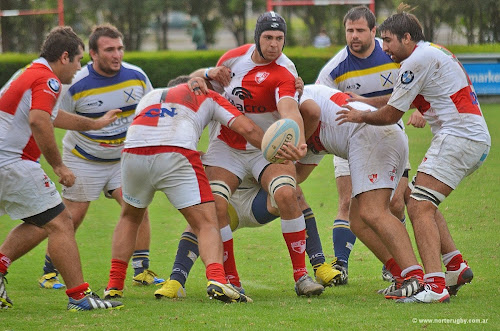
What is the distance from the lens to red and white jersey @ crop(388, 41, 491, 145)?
6465 millimetres

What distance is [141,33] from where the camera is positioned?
30359 mm

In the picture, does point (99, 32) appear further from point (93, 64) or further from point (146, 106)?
point (146, 106)

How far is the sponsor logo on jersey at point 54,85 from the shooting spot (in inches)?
253

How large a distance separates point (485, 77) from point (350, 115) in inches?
611

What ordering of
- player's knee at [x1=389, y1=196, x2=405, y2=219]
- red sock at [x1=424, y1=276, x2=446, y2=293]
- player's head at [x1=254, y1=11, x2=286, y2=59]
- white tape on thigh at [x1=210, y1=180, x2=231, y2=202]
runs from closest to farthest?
1. red sock at [x1=424, y1=276, x2=446, y2=293]
2. white tape on thigh at [x1=210, y1=180, x2=231, y2=202]
3. player's head at [x1=254, y1=11, x2=286, y2=59]
4. player's knee at [x1=389, y1=196, x2=405, y2=219]

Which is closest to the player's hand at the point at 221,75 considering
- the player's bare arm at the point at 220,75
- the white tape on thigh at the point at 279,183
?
the player's bare arm at the point at 220,75

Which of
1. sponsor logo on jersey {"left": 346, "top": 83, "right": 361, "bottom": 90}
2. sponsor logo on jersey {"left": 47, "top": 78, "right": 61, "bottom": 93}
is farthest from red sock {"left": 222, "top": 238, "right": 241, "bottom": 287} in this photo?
sponsor logo on jersey {"left": 346, "top": 83, "right": 361, "bottom": 90}

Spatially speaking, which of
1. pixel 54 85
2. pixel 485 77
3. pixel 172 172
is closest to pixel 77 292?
pixel 172 172

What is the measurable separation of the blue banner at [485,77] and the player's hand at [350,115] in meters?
15.0

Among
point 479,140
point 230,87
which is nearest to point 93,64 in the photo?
point 230,87

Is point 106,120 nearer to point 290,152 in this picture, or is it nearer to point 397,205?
point 290,152

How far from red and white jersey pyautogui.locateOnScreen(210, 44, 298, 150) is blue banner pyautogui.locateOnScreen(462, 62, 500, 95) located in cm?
1469

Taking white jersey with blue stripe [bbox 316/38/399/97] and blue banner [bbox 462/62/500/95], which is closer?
white jersey with blue stripe [bbox 316/38/399/97]

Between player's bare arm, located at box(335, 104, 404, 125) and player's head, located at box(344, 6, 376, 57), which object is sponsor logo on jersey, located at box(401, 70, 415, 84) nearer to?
player's bare arm, located at box(335, 104, 404, 125)
